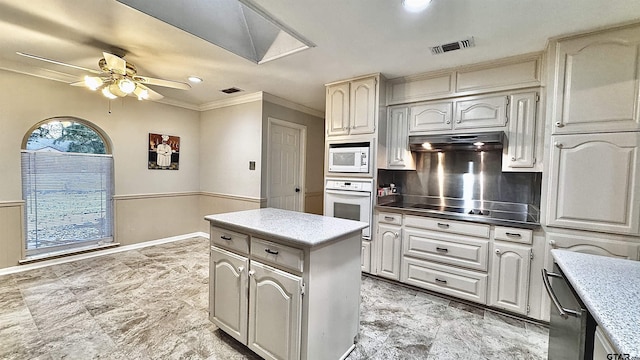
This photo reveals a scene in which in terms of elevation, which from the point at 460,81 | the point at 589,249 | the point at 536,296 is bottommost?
the point at 536,296

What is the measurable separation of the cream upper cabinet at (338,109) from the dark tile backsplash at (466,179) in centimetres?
78

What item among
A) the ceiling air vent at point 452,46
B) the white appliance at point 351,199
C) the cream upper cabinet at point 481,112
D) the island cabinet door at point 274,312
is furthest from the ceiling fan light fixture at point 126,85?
the cream upper cabinet at point 481,112

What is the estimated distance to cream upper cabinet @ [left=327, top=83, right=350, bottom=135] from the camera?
3.42 m

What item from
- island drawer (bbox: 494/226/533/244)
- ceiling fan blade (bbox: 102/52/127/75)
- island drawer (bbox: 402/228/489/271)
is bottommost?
island drawer (bbox: 402/228/489/271)

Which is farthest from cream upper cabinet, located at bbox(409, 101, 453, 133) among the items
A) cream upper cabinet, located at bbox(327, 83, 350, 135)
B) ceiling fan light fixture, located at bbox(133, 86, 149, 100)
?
ceiling fan light fixture, located at bbox(133, 86, 149, 100)

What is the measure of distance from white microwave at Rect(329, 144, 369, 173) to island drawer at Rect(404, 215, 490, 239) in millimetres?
790

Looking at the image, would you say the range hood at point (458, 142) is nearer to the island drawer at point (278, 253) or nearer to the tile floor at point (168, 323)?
the tile floor at point (168, 323)

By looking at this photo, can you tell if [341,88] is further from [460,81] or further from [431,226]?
[431,226]

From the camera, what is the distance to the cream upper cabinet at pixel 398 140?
3.27 metres

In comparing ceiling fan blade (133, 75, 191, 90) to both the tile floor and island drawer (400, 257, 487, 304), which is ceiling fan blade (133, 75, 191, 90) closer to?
the tile floor

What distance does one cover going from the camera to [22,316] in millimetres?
2283

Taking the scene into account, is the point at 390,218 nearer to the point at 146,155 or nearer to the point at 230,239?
the point at 230,239

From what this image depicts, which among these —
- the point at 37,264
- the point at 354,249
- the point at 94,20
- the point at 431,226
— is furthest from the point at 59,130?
the point at 431,226

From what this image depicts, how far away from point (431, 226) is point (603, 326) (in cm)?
205
